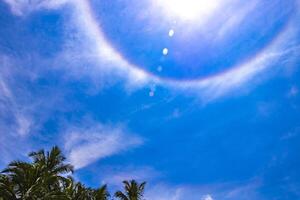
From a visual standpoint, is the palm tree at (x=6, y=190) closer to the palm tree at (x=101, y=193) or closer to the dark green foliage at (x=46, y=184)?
the dark green foliage at (x=46, y=184)

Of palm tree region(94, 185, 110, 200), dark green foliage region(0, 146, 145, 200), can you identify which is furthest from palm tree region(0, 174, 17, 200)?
palm tree region(94, 185, 110, 200)

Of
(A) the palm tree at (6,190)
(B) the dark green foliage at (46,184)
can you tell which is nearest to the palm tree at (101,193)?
(B) the dark green foliage at (46,184)

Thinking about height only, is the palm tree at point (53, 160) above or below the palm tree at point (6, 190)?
above

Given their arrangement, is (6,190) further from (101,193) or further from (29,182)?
(101,193)

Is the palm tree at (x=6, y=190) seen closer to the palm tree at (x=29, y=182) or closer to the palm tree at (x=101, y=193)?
the palm tree at (x=29, y=182)

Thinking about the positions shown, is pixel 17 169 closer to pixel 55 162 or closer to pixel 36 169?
pixel 36 169

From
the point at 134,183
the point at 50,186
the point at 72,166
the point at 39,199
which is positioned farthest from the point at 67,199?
the point at 134,183

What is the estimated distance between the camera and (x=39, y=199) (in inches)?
818

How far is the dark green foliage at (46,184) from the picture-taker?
20984mm

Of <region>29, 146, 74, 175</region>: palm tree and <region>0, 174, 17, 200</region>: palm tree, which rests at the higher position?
<region>29, 146, 74, 175</region>: palm tree

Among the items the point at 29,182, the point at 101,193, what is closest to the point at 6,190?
the point at 29,182

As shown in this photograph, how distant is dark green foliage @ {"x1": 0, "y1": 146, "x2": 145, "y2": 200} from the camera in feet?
68.8

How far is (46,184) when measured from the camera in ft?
76.2

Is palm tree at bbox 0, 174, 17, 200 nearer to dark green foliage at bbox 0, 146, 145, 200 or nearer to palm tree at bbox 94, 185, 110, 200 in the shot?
dark green foliage at bbox 0, 146, 145, 200
